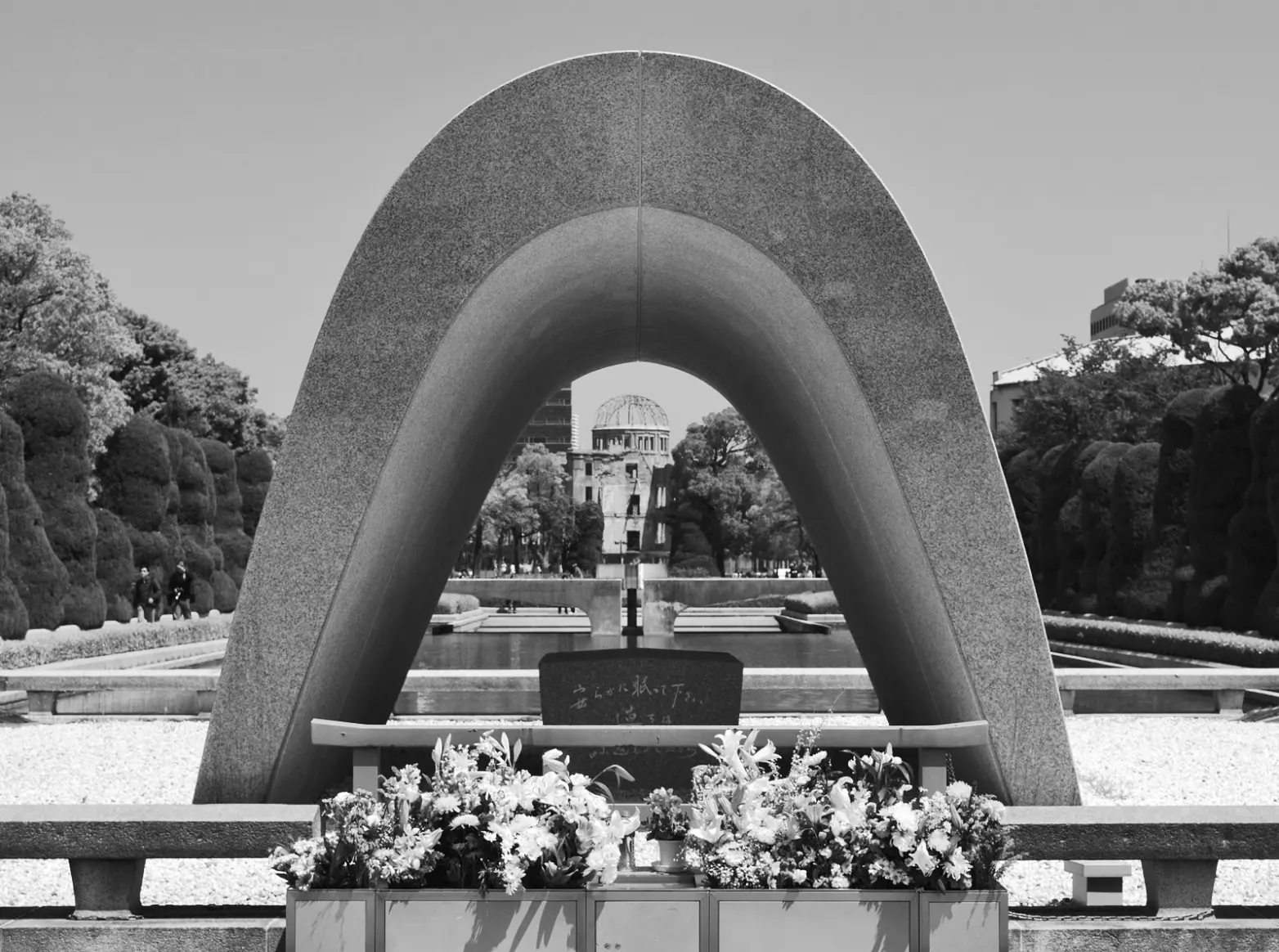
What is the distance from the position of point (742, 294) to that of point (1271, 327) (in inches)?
1325

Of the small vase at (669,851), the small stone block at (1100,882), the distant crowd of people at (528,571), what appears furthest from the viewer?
the distant crowd of people at (528,571)

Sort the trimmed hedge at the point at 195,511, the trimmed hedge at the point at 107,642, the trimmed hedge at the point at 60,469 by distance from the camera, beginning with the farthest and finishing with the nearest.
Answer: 1. the trimmed hedge at the point at 195,511
2. the trimmed hedge at the point at 60,469
3. the trimmed hedge at the point at 107,642

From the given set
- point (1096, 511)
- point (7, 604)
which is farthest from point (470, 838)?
point (1096, 511)

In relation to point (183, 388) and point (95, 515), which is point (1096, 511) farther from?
point (183, 388)

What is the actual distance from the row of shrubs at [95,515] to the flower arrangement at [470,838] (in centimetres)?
2025

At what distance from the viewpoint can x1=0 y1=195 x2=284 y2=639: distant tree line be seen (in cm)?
2417

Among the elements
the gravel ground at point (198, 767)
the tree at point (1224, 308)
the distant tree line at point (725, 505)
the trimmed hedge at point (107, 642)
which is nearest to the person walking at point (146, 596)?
the trimmed hedge at point (107, 642)

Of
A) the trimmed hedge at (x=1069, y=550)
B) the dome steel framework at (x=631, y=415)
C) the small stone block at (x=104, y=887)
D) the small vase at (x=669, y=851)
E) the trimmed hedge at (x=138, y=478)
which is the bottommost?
the small stone block at (x=104, y=887)

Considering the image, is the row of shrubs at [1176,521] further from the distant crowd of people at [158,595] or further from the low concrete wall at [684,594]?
the distant crowd of people at [158,595]

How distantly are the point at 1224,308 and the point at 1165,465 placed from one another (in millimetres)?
11869

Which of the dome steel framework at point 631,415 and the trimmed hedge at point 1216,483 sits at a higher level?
the dome steel framework at point 631,415

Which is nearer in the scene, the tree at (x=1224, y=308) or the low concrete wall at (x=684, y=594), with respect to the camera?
the low concrete wall at (x=684, y=594)

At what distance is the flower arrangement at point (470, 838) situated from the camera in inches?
162

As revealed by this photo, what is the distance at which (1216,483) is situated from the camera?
79.1 feet
